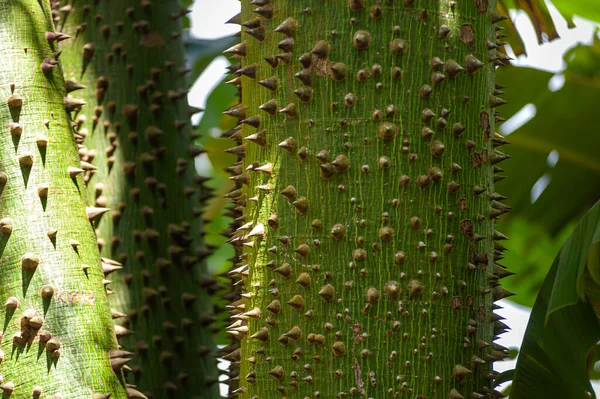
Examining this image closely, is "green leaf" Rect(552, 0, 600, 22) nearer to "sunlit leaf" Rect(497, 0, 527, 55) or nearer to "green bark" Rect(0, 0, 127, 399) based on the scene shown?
"sunlit leaf" Rect(497, 0, 527, 55)

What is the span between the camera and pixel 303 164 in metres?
0.97

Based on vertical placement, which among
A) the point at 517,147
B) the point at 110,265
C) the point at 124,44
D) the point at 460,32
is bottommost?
the point at 517,147

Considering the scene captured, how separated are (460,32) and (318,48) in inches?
8.0

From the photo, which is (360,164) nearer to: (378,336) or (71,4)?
(378,336)

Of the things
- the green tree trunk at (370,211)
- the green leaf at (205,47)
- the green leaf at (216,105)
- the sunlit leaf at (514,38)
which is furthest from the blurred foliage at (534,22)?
the green leaf at (216,105)

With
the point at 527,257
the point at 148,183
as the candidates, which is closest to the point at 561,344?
the point at 148,183

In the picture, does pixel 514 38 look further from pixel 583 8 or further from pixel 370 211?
pixel 370 211

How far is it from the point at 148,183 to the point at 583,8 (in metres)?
1.95

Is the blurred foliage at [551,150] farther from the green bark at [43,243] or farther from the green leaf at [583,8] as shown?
the green bark at [43,243]

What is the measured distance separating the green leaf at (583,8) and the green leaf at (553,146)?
23cm

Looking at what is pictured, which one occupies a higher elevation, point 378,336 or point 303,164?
point 303,164

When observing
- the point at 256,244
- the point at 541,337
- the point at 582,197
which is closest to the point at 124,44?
the point at 256,244

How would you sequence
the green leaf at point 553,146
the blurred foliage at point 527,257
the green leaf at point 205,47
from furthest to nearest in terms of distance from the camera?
the blurred foliage at point 527,257 → the green leaf at point 553,146 → the green leaf at point 205,47

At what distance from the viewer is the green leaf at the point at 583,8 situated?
2621 mm
